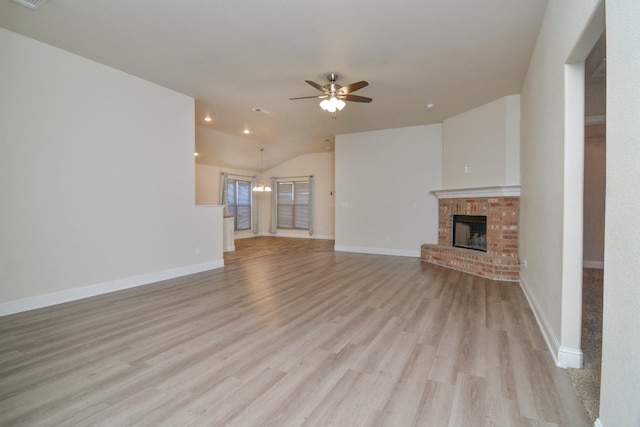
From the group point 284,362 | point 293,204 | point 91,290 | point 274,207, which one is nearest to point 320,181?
point 293,204

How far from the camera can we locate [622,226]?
1275 millimetres

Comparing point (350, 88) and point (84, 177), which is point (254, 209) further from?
point (350, 88)

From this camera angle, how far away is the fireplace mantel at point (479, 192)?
4.80m

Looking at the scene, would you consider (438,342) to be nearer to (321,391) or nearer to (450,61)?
(321,391)

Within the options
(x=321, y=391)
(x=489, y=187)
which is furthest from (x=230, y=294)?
(x=489, y=187)

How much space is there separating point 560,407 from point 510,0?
3100 millimetres

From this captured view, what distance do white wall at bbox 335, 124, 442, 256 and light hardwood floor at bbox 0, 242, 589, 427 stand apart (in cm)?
291

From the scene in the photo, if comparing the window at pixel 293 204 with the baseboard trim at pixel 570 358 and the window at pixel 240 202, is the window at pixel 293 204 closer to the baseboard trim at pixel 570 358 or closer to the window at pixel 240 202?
the window at pixel 240 202

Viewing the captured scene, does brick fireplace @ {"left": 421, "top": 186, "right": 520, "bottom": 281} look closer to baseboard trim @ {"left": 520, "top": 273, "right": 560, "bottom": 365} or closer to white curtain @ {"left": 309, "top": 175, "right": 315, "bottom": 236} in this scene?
baseboard trim @ {"left": 520, "top": 273, "right": 560, "bottom": 365}

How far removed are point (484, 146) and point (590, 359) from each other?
158 inches

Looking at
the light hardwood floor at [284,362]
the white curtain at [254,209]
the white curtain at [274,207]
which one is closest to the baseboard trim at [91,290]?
the light hardwood floor at [284,362]

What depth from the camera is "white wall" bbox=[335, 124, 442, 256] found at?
661cm

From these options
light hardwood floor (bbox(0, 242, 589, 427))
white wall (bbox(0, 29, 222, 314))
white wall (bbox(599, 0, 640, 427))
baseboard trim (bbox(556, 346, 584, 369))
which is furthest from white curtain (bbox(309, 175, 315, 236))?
white wall (bbox(599, 0, 640, 427))

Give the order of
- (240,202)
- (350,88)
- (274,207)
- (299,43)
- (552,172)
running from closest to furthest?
1. (552,172)
2. (299,43)
3. (350,88)
4. (240,202)
5. (274,207)
